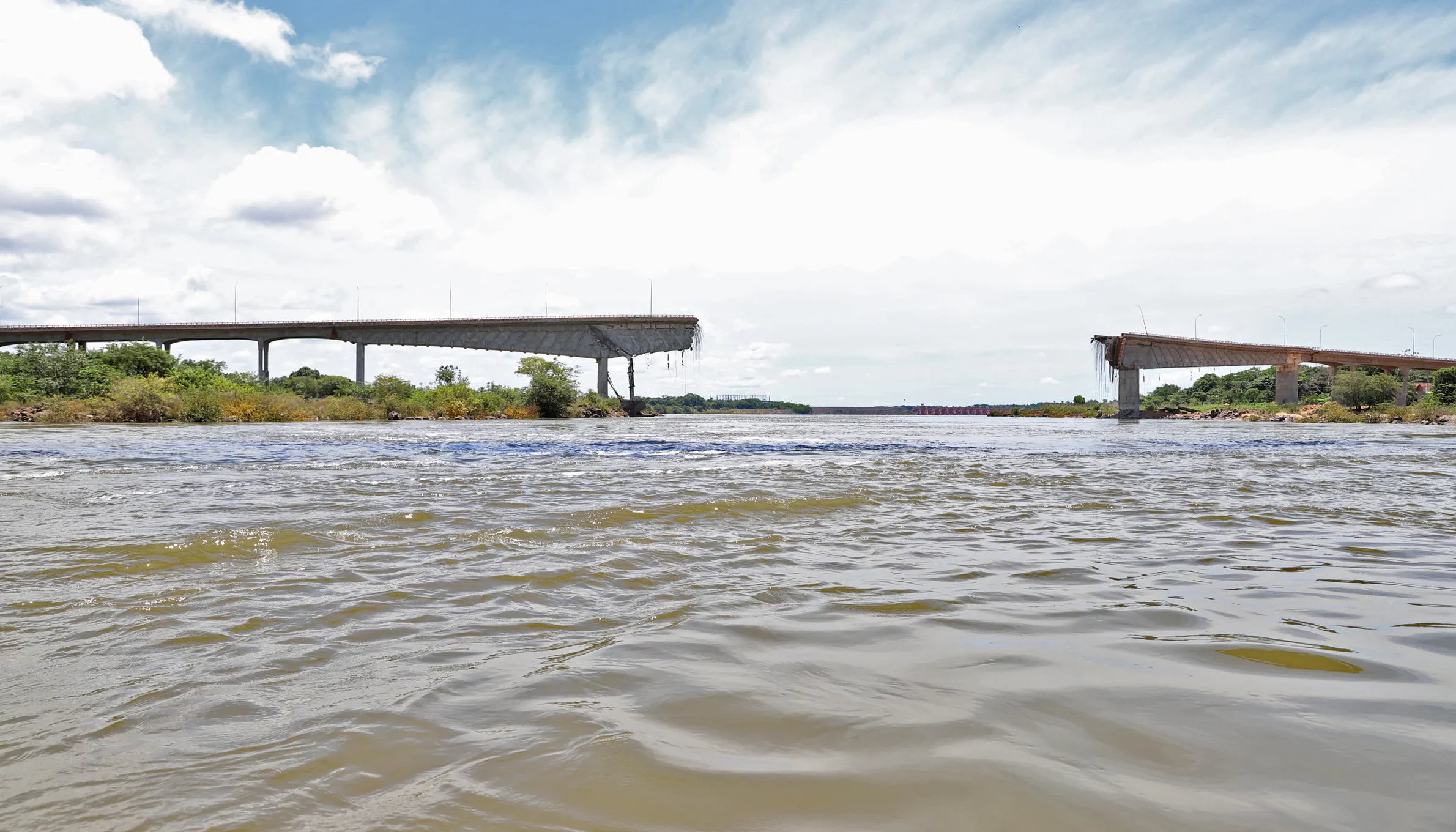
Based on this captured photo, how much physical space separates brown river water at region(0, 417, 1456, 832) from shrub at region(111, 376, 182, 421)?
1168 inches

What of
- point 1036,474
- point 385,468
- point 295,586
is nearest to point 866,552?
point 295,586

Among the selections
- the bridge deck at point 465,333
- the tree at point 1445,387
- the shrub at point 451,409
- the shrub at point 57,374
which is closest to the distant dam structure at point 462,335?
the bridge deck at point 465,333

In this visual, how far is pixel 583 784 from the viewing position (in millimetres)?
1735

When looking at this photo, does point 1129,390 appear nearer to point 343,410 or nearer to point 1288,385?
point 1288,385

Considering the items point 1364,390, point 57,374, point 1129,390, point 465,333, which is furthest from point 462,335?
point 1364,390

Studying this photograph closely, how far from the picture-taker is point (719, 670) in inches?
100

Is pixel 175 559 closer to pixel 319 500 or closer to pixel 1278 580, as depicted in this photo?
pixel 319 500

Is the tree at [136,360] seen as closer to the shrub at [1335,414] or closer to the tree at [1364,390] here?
the shrub at [1335,414]

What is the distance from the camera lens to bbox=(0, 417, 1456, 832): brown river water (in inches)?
65.4

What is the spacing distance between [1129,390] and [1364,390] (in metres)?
15.7

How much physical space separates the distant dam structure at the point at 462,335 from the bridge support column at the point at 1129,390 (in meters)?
37.8

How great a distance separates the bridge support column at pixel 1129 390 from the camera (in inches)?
2532

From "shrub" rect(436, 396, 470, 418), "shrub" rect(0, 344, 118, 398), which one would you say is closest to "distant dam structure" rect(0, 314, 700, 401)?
"shrub" rect(436, 396, 470, 418)

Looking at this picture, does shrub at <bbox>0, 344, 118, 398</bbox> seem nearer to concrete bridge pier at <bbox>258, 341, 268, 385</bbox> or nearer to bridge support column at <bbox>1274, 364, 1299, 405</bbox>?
concrete bridge pier at <bbox>258, 341, 268, 385</bbox>
